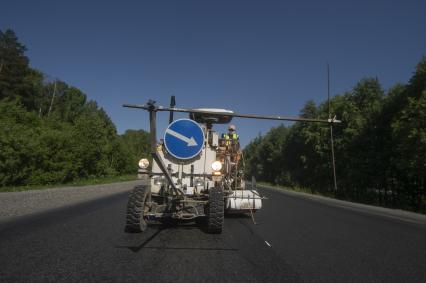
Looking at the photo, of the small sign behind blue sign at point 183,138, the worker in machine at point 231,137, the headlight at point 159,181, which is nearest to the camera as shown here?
the small sign behind blue sign at point 183,138

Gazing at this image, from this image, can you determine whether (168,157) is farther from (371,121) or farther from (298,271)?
(371,121)

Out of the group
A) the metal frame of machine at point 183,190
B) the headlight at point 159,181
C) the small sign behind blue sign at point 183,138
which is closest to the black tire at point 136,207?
the metal frame of machine at point 183,190

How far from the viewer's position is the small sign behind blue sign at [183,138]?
269 inches

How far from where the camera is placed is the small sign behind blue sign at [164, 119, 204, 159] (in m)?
6.83

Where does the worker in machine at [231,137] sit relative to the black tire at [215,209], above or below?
above

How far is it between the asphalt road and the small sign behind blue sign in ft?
5.84

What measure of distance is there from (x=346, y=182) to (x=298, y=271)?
1400 inches

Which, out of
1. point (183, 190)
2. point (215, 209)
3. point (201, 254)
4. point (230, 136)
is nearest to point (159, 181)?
point (183, 190)

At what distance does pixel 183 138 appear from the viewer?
6.86 metres

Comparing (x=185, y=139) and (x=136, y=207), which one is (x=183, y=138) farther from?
(x=136, y=207)

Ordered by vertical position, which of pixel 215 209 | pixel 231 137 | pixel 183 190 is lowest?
pixel 215 209

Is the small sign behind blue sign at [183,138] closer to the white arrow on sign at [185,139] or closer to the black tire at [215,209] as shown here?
the white arrow on sign at [185,139]

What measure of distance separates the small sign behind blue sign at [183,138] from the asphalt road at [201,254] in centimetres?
178

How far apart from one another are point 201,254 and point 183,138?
2.26m
